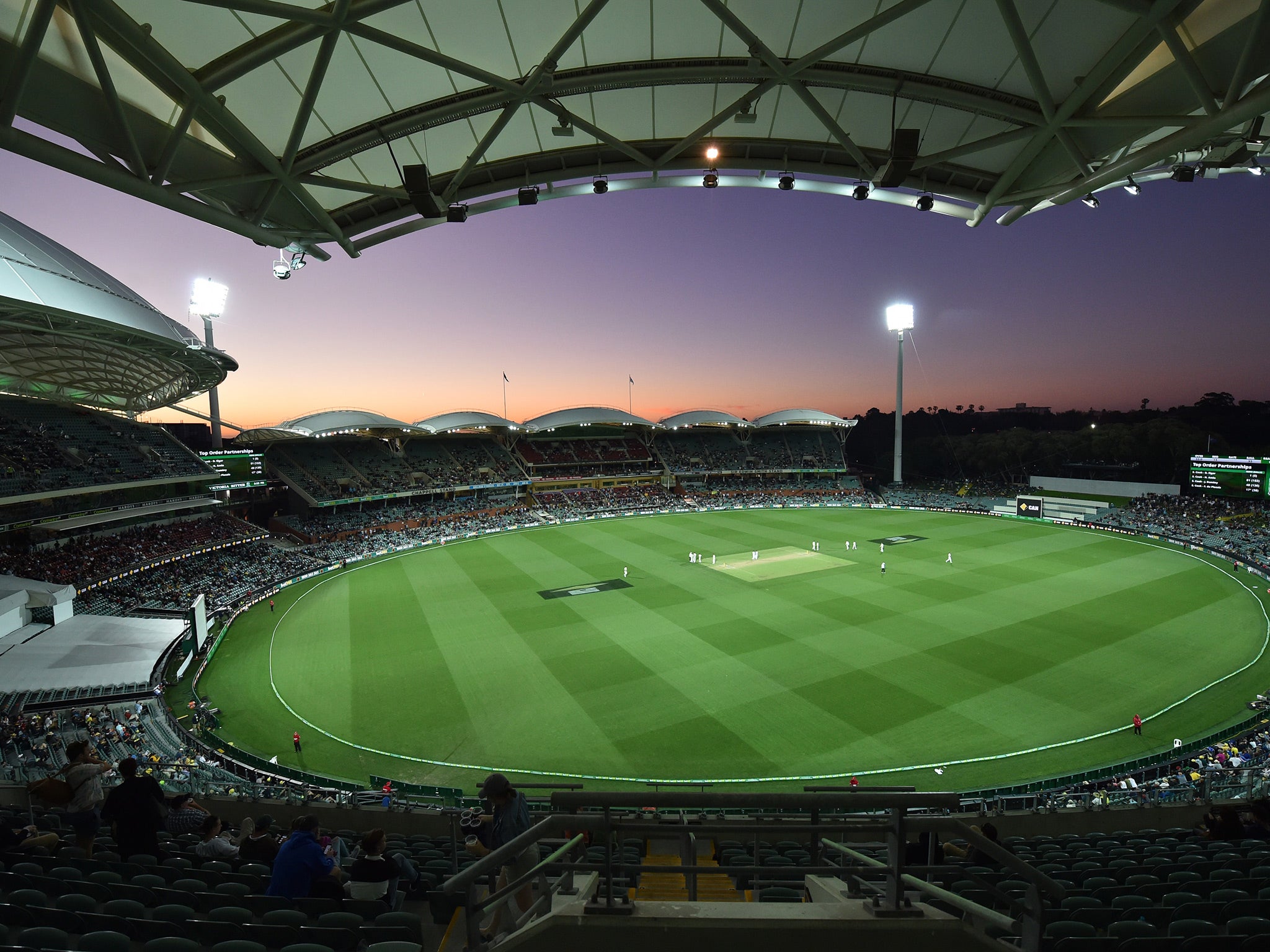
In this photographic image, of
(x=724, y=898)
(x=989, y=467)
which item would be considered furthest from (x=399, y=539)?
(x=989, y=467)

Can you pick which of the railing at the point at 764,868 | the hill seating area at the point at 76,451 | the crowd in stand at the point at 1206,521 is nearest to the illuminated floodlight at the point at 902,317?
the crowd in stand at the point at 1206,521

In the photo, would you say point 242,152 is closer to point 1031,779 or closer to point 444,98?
point 444,98

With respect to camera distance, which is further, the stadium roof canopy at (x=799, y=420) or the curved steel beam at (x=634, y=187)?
the stadium roof canopy at (x=799, y=420)

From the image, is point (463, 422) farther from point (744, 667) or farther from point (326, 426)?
point (744, 667)

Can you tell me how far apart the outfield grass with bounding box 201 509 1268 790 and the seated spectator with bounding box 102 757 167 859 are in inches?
429

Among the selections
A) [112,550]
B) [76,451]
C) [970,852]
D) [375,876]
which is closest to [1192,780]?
[970,852]

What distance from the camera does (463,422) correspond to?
2384 inches

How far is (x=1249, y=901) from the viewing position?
4254 mm

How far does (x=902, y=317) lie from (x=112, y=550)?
80.4 m

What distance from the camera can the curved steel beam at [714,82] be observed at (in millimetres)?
7004

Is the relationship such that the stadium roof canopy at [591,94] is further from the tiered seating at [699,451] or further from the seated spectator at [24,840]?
the tiered seating at [699,451]

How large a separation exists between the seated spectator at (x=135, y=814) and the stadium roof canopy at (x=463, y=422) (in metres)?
55.0

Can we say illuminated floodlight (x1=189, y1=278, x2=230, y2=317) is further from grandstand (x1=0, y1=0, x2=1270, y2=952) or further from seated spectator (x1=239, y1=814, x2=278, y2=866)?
seated spectator (x1=239, y1=814, x2=278, y2=866)

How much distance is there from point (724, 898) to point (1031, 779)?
14478mm
